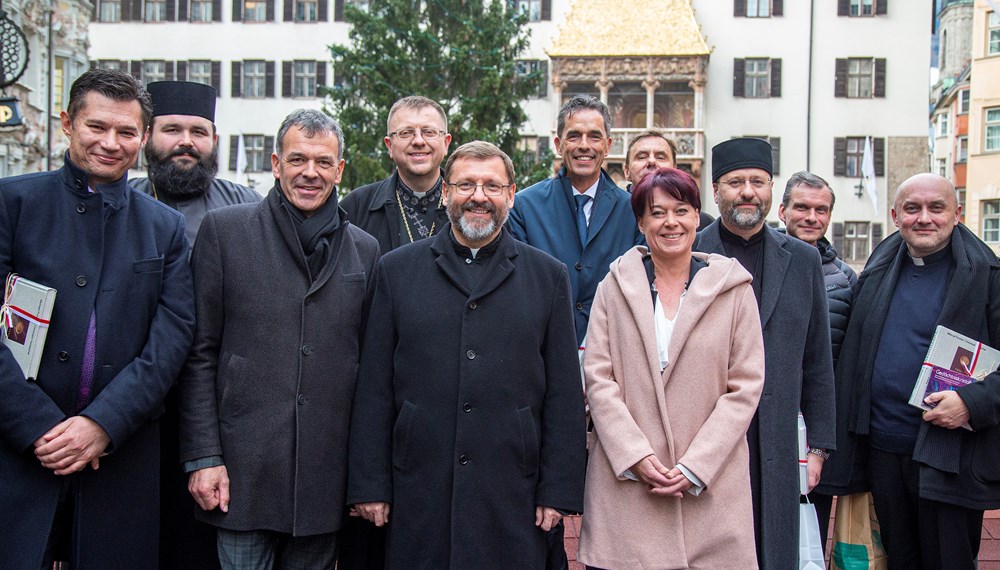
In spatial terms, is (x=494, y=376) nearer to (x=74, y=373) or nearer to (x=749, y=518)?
(x=749, y=518)

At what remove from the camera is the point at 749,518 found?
3.85 meters

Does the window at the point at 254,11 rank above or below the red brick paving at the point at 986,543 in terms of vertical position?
above

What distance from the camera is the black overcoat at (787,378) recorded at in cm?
410

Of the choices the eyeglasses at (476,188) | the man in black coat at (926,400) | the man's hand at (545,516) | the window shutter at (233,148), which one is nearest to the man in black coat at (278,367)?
the eyeglasses at (476,188)

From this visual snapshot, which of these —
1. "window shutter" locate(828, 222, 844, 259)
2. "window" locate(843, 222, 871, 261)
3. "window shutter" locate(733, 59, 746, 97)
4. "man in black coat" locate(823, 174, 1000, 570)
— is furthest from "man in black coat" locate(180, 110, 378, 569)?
"window shutter" locate(733, 59, 746, 97)

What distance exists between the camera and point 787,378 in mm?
4191

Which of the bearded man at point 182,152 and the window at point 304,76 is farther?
the window at point 304,76

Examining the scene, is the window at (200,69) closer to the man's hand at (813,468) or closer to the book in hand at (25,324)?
the book in hand at (25,324)

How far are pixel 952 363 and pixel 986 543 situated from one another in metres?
2.53

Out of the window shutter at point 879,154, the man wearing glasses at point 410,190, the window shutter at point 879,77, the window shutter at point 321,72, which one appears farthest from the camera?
the window shutter at point 321,72

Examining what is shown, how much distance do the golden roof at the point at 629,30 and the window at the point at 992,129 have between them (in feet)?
32.7

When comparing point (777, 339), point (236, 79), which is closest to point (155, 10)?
point (236, 79)

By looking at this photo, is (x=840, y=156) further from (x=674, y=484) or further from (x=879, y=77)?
(x=674, y=484)

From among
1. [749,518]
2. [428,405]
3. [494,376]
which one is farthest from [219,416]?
[749,518]
